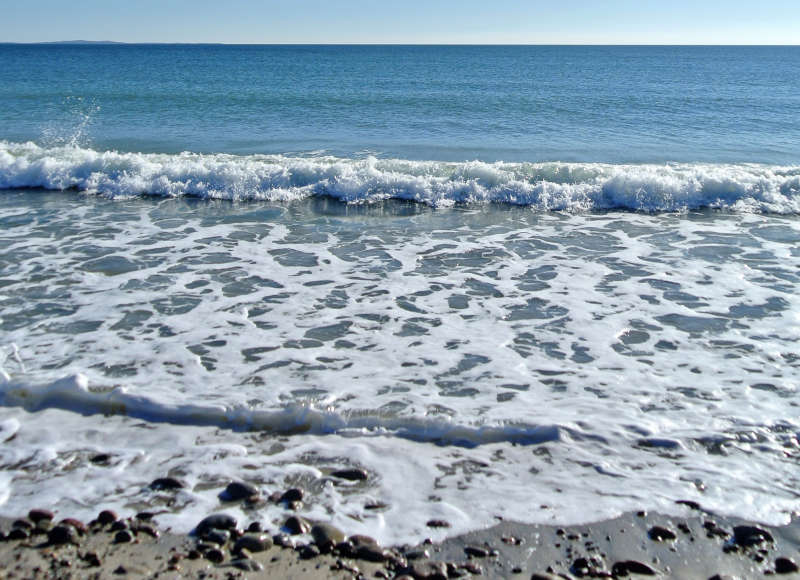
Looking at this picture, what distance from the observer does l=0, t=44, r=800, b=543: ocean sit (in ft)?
13.7

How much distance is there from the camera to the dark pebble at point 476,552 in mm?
3562

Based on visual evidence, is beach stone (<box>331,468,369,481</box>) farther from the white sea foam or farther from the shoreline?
the white sea foam

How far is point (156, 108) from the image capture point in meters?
24.3

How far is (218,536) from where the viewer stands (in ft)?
12.0

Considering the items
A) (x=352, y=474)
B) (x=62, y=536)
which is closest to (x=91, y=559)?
(x=62, y=536)

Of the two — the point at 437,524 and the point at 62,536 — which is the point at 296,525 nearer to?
the point at 437,524

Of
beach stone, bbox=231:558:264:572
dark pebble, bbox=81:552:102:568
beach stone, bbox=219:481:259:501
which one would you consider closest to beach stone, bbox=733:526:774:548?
beach stone, bbox=231:558:264:572

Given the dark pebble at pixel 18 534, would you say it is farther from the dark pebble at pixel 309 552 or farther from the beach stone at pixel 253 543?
the dark pebble at pixel 309 552

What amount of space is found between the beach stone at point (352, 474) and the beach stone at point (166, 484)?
2.99 feet

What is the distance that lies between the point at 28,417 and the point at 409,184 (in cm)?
874

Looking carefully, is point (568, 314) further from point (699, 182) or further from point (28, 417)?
point (699, 182)

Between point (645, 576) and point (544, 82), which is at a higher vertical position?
point (544, 82)

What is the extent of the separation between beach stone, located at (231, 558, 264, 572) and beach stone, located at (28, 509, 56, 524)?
1.11 metres

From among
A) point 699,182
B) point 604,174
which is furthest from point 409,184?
point 699,182
